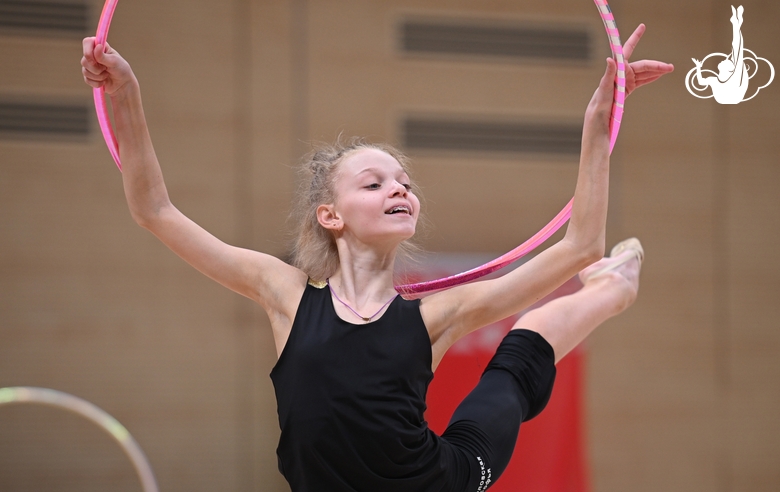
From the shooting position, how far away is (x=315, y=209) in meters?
2.07

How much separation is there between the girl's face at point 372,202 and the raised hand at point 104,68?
0.53m

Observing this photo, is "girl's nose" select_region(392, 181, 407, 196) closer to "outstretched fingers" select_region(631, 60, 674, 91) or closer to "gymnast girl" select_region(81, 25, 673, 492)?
"gymnast girl" select_region(81, 25, 673, 492)

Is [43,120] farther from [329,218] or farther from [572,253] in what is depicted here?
[572,253]

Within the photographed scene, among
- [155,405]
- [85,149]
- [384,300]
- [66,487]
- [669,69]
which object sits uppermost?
[85,149]

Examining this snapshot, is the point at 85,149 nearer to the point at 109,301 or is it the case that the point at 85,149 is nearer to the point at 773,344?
the point at 109,301

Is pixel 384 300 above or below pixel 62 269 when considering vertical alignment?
below

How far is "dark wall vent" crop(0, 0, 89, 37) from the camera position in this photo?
4.07 meters

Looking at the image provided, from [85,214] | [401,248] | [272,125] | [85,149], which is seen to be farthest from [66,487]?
[401,248]

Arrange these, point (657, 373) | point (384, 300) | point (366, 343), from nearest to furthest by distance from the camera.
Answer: point (366, 343) < point (384, 300) < point (657, 373)

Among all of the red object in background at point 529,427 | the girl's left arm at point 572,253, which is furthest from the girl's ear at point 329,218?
the red object in background at point 529,427

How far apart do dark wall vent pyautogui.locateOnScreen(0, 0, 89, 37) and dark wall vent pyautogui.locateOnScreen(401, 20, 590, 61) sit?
166 centimetres

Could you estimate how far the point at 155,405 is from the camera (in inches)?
162

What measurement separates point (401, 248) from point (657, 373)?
2.82 meters

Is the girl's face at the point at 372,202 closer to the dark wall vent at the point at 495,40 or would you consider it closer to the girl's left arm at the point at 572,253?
the girl's left arm at the point at 572,253
